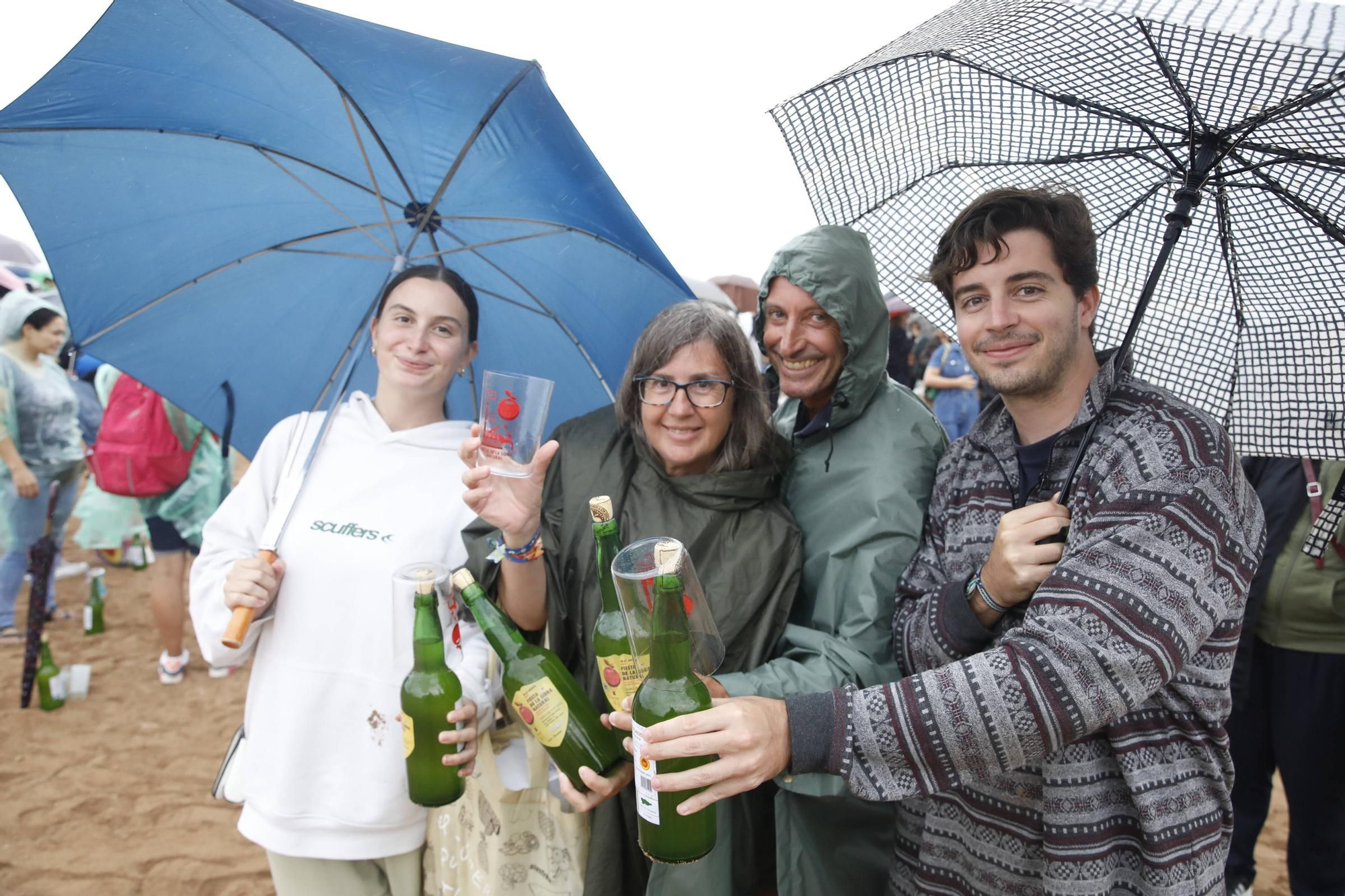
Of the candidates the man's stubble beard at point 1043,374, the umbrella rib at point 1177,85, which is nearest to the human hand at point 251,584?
the man's stubble beard at point 1043,374

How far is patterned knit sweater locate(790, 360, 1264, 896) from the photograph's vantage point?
1354 millimetres

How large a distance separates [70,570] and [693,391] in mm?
8449

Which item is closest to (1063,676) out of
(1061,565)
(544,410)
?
(1061,565)

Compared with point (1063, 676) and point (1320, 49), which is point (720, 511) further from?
point (1320, 49)

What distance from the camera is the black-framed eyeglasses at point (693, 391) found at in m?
2.08

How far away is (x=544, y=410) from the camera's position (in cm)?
191

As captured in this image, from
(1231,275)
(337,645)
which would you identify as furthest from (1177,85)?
(337,645)

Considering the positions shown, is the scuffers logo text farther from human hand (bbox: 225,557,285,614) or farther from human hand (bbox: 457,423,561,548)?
human hand (bbox: 457,423,561,548)

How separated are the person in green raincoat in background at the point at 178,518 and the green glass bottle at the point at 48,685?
0.59 m

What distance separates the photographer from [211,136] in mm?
2307

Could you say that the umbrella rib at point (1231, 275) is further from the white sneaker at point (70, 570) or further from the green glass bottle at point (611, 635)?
the white sneaker at point (70, 570)

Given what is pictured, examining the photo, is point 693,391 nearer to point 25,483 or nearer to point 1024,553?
point 1024,553

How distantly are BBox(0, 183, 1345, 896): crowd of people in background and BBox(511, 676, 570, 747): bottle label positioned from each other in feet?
0.46

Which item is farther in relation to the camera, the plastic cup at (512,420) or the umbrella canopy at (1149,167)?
the plastic cup at (512,420)
